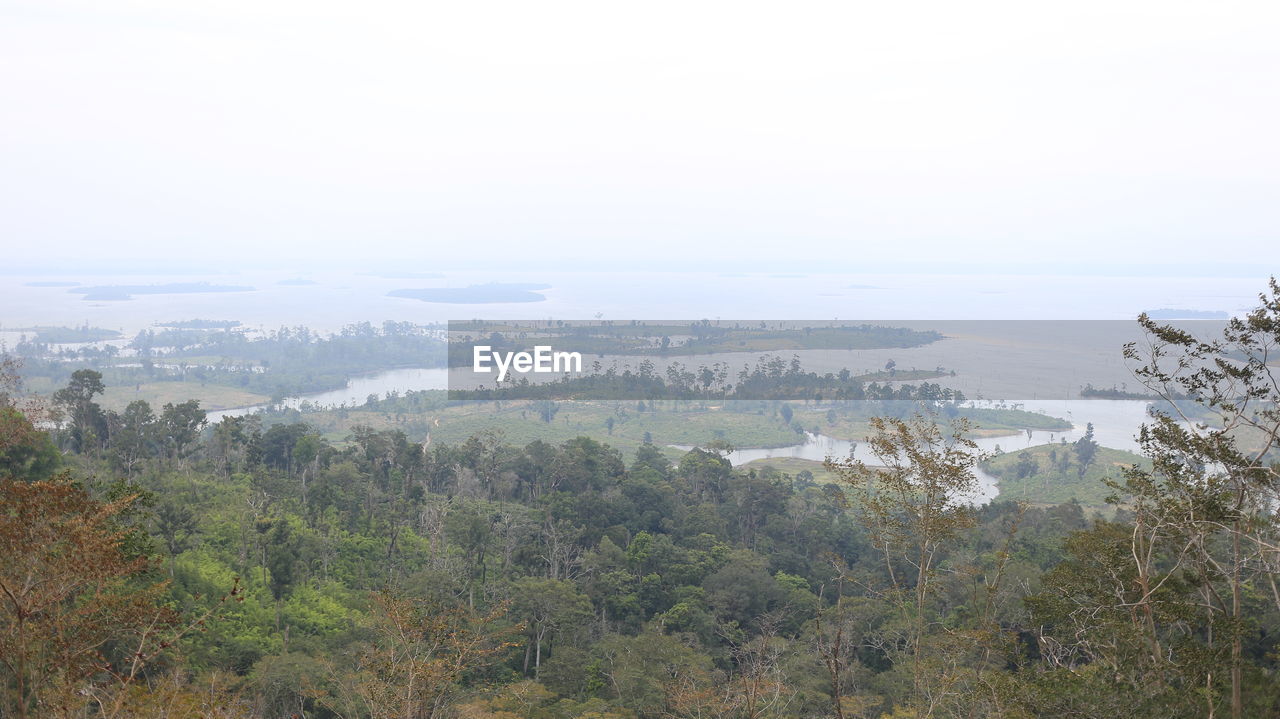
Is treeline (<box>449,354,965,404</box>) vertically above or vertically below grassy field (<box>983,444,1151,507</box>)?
above

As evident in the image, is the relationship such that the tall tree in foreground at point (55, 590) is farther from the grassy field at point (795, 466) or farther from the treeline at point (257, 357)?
the treeline at point (257, 357)

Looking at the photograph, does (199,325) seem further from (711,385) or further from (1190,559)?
(1190,559)

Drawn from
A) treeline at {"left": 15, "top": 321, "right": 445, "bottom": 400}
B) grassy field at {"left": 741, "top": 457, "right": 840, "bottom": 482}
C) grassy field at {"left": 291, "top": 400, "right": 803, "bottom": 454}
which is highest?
treeline at {"left": 15, "top": 321, "right": 445, "bottom": 400}

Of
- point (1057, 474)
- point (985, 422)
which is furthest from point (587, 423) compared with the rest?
point (1057, 474)

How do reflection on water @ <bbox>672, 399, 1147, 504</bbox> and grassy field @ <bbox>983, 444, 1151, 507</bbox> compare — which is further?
reflection on water @ <bbox>672, 399, 1147, 504</bbox>

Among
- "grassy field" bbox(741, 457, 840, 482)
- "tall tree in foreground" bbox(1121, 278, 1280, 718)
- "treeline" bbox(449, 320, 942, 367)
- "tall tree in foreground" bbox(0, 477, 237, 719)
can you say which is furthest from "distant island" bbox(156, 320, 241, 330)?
"tall tree in foreground" bbox(1121, 278, 1280, 718)

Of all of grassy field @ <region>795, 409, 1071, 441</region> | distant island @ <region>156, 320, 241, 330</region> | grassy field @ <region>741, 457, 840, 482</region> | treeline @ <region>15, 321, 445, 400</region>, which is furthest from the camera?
distant island @ <region>156, 320, 241, 330</region>

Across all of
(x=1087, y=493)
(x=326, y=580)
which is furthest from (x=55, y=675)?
(x=1087, y=493)

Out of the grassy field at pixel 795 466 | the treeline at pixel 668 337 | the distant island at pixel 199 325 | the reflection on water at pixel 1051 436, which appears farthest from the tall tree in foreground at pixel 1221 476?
the distant island at pixel 199 325

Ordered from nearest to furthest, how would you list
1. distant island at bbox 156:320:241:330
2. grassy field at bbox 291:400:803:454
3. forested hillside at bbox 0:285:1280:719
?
forested hillside at bbox 0:285:1280:719 → grassy field at bbox 291:400:803:454 → distant island at bbox 156:320:241:330

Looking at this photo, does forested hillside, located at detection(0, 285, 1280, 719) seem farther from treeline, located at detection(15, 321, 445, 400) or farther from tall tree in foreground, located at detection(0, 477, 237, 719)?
treeline, located at detection(15, 321, 445, 400)
